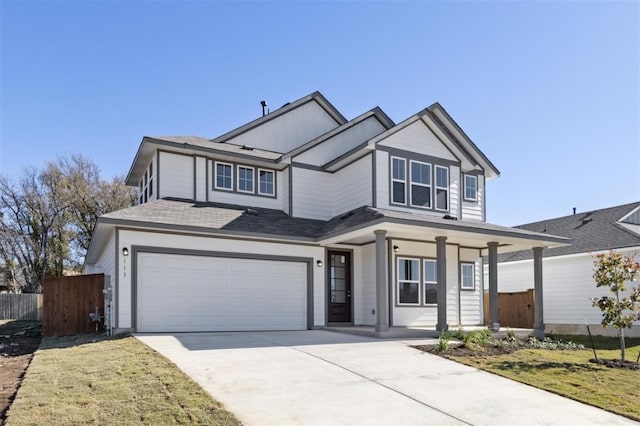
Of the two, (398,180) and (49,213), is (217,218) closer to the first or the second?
(398,180)

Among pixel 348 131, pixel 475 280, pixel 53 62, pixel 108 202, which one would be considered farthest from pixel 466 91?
pixel 108 202

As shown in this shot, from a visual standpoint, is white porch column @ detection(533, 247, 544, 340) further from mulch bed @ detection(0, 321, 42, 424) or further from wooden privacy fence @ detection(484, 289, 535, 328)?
mulch bed @ detection(0, 321, 42, 424)

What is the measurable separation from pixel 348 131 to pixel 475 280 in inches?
267

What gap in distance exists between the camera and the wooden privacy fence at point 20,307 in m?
25.2

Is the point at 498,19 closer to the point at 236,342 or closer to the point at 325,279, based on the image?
the point at 325,279

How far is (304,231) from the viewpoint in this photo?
1559cm

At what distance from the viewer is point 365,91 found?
1902cm

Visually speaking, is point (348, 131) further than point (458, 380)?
Yes

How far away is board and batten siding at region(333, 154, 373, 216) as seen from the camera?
15.8 meters

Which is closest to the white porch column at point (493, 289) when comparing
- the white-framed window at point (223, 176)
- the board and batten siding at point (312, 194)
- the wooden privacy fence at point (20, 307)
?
the board and batten siding at point (312, 194)

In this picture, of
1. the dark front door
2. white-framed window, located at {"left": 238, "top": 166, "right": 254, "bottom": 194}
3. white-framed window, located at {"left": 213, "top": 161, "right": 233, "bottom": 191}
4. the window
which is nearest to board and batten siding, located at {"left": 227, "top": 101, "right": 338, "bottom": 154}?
white-framed window, located at {"left": 238, "top": 166, "right": 254, "bottom": 194}

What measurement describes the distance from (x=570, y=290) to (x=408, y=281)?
731 centimetres

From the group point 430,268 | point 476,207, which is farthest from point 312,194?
point 476,207

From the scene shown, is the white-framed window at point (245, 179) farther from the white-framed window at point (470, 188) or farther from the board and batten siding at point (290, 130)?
the white-framed window at point (470, 188)
